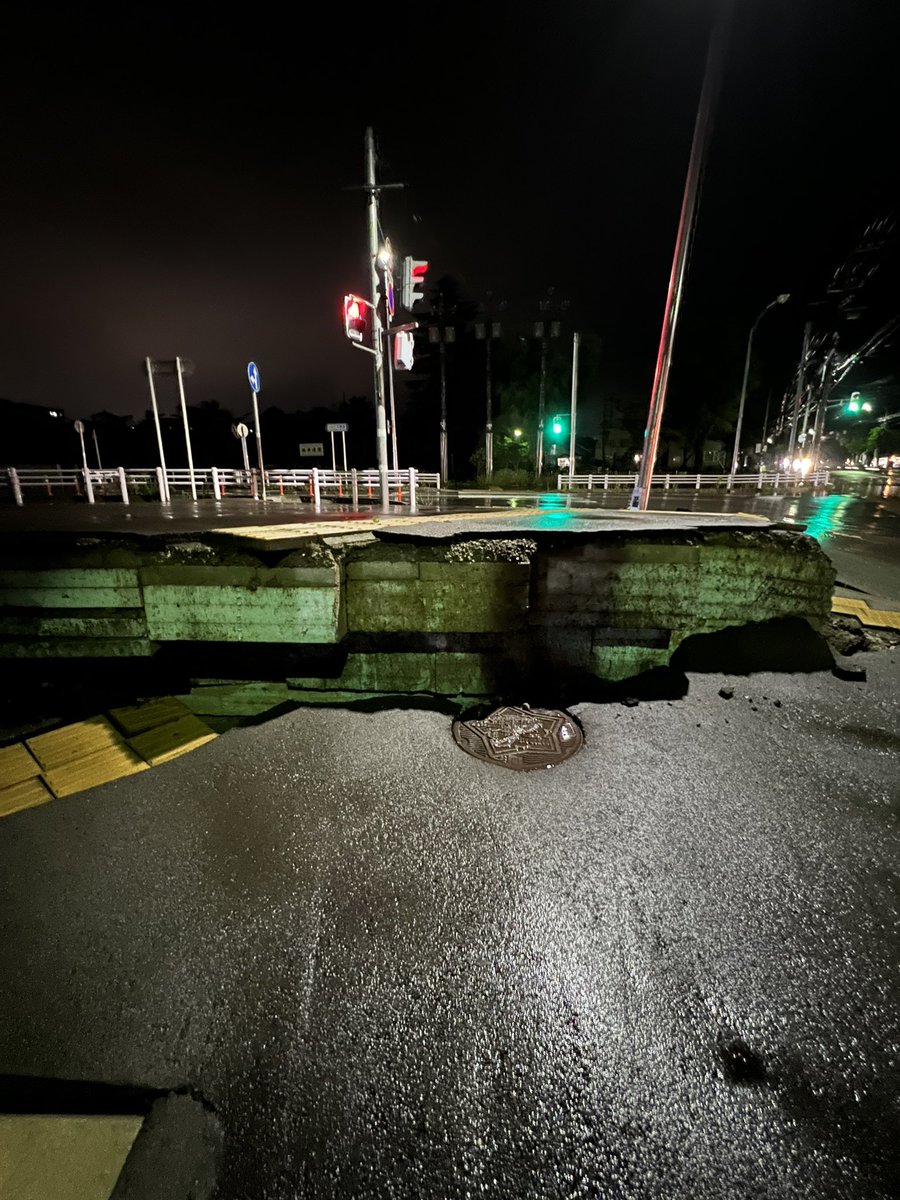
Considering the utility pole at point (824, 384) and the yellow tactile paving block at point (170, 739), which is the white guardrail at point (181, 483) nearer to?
the yellow tactile paving block at point (170, 739)

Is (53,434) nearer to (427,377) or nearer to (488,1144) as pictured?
(427,377)

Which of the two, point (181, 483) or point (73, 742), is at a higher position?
point (181, 483)

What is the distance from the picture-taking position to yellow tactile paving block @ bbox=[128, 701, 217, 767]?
3.99 metres

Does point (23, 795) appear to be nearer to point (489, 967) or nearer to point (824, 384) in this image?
point (489, 967)

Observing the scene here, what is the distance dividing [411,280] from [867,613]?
10.2 meters

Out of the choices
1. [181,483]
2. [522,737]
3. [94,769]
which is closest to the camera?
[94,769]

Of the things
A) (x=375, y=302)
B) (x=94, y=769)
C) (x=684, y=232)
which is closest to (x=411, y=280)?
(x=375, y=302)

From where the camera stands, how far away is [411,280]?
34.2 feet

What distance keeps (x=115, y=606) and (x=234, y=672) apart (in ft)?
4.42

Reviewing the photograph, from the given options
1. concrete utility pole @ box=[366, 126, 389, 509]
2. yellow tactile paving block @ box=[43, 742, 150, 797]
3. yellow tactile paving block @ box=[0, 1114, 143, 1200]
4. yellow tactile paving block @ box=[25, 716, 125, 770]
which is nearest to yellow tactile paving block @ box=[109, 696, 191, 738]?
yellow tactile paving block @ box=[25, 716, 125, 770]

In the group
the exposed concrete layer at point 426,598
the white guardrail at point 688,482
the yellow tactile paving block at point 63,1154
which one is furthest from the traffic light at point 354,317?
the white guardrail at point 688,482

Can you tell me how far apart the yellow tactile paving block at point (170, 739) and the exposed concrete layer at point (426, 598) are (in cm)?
92

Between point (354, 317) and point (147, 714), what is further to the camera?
point (354, 317)

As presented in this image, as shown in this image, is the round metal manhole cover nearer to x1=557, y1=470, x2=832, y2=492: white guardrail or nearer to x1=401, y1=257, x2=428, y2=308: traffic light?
x1=401, y1=257, x2=428, y2=308: traffic light
